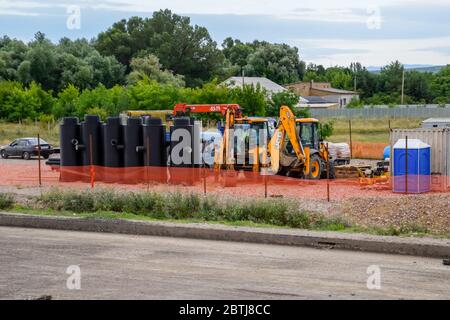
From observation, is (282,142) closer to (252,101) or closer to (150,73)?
(252,101)

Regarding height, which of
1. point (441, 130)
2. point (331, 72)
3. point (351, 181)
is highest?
point (331, 72)

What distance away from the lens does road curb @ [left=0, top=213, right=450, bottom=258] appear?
1136cm

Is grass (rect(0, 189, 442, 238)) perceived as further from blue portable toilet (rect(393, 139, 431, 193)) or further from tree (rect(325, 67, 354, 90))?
tree (rect(325, 67, 354, 90))

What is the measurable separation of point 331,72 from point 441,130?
13377cm

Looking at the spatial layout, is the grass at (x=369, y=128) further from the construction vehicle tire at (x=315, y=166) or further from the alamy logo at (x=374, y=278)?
→ the alamy logo at (x=374, y=278)

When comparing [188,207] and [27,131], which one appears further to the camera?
[27,131]

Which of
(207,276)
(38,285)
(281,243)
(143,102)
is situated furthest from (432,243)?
(143,102)

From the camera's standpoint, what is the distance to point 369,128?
6291cm

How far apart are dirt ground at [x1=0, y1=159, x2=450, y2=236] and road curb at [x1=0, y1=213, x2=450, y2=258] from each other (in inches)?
62.7

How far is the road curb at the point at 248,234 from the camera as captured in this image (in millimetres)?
11359

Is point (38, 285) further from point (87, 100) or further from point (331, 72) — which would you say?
point (331, 72)

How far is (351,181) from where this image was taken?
2542cm

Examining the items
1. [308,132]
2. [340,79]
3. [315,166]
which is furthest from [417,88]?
[315,166]

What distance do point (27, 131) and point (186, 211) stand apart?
Result: 45.7 m
